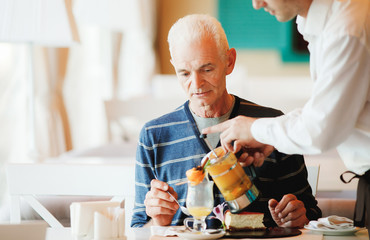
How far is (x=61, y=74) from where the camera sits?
16.6ft

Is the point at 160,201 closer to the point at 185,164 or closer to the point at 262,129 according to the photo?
the point at 185,164

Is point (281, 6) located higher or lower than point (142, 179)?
higher

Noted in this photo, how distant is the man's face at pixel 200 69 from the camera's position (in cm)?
200

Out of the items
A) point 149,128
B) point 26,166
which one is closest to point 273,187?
point 149,128

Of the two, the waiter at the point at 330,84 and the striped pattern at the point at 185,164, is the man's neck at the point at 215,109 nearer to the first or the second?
the striped pattern at the point at 185,164

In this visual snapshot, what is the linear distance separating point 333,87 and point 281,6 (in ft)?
0.79

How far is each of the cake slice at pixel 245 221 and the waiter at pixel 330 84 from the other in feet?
0.94

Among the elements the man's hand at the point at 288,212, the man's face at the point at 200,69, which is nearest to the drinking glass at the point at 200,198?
the man's hand at the point at 288,212

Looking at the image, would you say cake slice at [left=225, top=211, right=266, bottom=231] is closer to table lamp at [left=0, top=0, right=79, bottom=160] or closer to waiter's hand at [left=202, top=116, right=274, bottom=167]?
waiter's hand at [left=202, top=116, right=274, bottom=167]

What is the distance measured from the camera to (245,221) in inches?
68.3

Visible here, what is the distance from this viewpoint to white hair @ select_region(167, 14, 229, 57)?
201 centimetres

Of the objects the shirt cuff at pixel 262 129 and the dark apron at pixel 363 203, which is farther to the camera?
the dark apron at pixel 363 203

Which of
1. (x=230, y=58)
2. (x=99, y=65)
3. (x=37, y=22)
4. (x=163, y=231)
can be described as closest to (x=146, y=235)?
(x=163, y=231)

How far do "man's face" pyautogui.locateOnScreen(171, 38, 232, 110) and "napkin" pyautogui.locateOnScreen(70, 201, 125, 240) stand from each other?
0.53 meters
